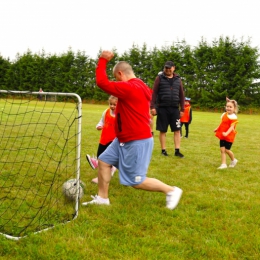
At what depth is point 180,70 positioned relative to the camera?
125ft

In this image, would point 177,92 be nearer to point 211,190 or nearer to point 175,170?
point 175,170

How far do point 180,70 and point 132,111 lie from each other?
35.6m

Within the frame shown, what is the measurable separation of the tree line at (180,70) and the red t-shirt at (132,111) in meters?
32.8

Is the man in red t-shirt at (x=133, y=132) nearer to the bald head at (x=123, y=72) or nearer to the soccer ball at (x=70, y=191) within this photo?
the bald head at (x=123, y=72)

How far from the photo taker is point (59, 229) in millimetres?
3121

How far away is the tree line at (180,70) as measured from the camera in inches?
1364

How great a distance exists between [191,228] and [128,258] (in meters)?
0.94

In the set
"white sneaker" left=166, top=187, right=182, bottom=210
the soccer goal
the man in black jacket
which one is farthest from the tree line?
"white sneaker" left=166, top=187, right=182, bottom=210

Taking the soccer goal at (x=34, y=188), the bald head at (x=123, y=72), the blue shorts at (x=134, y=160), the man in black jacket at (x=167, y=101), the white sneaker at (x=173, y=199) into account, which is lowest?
the soccer goal at (x=34, y=188)

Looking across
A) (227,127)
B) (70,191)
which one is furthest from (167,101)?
(70,191)

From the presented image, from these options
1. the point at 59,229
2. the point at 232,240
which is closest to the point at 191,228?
the point at 232,240

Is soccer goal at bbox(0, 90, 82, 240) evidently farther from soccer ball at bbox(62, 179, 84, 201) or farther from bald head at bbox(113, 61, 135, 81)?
bald head at bbox(113, 61, 135, 81)

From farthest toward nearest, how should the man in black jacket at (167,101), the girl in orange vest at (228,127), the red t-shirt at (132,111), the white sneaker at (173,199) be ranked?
the man in black jacket at (167,101) → the girl in orange vest at (228,127) → the white sneaker at (173,199) → the red t-shirt at (132,111)

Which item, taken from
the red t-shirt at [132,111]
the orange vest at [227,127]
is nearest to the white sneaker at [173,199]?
the red t-shirt at [132,111]
